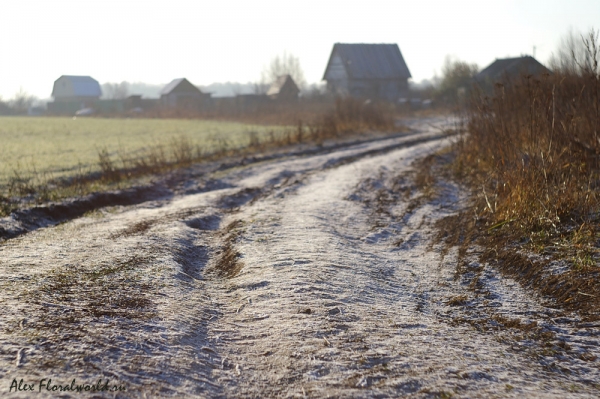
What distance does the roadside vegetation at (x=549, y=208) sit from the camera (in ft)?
17.3

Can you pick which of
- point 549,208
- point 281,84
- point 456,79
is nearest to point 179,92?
point 281,84

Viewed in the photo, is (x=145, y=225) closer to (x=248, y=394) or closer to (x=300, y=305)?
(x=300, y=305)

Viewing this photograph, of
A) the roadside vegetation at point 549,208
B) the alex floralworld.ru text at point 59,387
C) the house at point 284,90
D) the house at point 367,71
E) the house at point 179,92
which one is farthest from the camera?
the house at point 179,92

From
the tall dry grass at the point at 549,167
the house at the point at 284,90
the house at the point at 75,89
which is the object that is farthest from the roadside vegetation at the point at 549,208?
the house at the point at 75,89

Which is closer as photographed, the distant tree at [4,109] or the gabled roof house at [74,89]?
the distant tree at [4,109]

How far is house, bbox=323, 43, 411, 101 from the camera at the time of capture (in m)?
51.7

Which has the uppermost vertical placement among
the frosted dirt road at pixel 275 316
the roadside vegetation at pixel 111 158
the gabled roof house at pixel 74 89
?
the gabled roof house at pixel 74 89

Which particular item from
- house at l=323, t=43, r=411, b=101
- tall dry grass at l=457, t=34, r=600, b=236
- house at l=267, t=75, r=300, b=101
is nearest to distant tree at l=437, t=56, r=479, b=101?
house at l=323, t=43, r=411, b=101

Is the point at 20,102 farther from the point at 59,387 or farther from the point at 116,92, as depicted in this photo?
the point at 59,387

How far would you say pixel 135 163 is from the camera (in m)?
14.5

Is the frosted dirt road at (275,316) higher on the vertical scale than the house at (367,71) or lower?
lower

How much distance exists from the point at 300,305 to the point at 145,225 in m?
3.72

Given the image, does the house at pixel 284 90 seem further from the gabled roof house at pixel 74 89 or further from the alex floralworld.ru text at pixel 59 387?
the alex floralworld.ru text at pixel 59 387

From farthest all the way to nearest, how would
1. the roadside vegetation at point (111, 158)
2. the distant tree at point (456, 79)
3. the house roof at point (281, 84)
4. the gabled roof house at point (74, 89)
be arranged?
the gabled roof house at point (74, 89) → the house roof at point (281, 84) → the distant tree at point (456, 79) → the roadside vegetation at point (111, 158)
